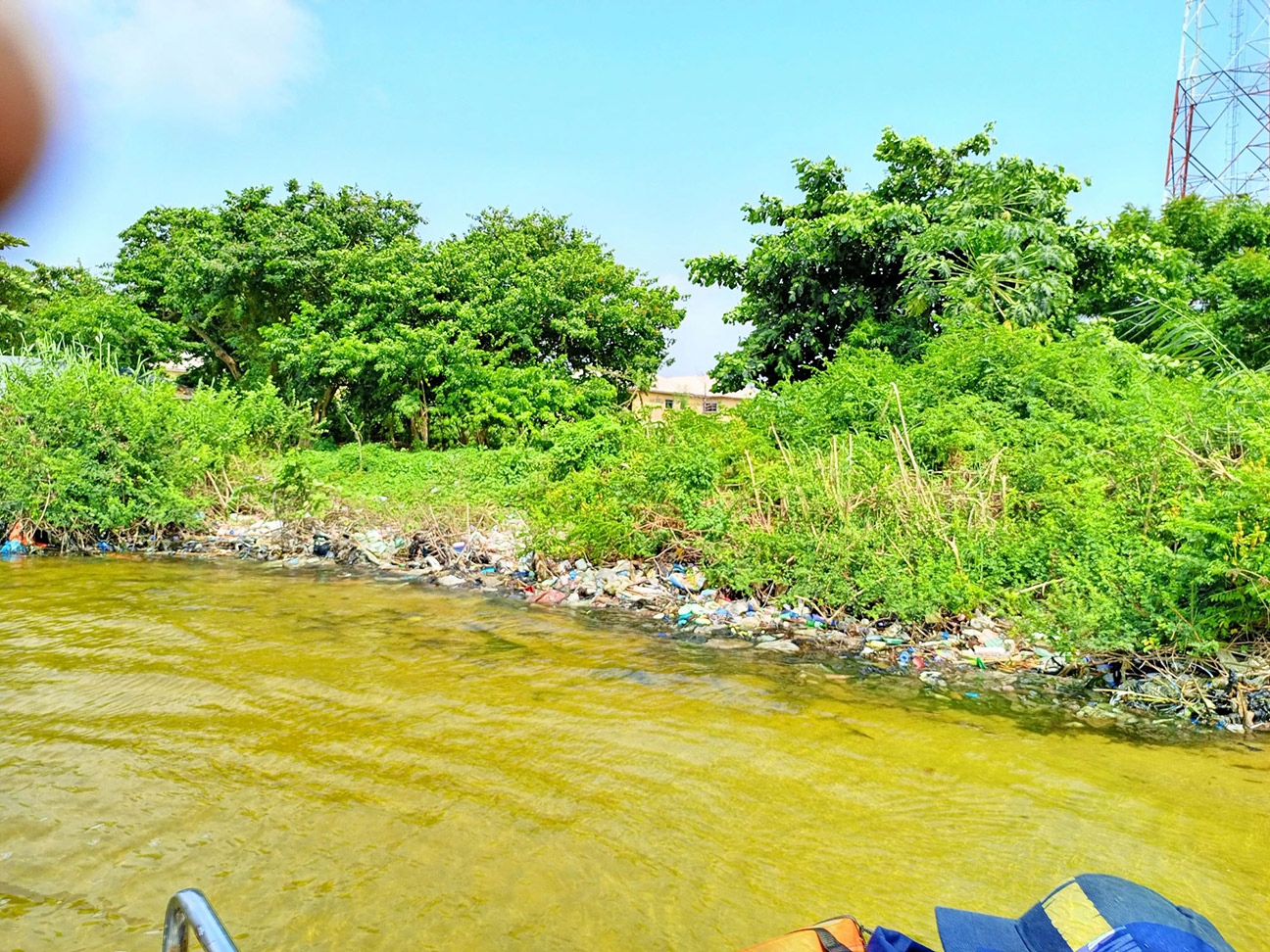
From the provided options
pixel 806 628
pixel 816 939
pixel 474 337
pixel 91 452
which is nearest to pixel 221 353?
pixel 474 337

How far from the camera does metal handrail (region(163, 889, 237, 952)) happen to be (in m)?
0.86

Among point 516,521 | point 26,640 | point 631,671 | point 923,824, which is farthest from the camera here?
point 516,521

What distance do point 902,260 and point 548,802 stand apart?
1248cm

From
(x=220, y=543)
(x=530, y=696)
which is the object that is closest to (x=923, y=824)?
(x=530, y=696)

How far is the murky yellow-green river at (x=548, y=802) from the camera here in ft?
Result: 8.63

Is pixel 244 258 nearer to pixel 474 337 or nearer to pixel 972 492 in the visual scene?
pixel 474 337

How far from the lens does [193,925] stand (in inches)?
34.9

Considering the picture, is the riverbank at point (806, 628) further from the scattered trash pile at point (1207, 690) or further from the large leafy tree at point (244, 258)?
the large leafy tree at point (244, 258)

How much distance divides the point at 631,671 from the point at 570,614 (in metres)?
1.83

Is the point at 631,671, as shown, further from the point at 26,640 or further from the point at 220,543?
the point at 220,543

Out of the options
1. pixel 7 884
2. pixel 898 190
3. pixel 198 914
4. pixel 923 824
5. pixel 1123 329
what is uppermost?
pixel 898 190

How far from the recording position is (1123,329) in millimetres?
11633

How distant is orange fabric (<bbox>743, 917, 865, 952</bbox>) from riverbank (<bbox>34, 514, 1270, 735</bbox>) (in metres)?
4.06

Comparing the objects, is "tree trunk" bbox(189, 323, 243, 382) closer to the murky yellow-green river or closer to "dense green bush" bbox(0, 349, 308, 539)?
"dense green bush" bbox(0, 349, 308, 539)
